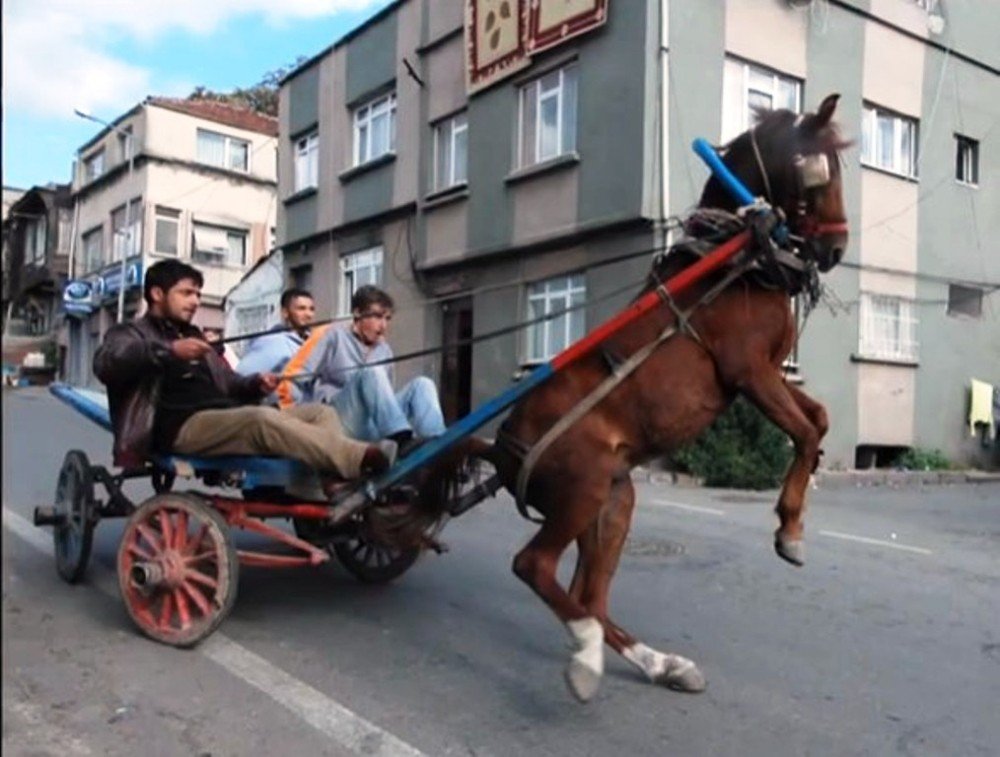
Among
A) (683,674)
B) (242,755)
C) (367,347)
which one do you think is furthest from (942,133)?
(242,755)

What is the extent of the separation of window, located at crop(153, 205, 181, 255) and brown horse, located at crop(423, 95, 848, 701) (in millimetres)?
17101

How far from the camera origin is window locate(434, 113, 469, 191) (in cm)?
1669

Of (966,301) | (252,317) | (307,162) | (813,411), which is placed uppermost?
(307,162)

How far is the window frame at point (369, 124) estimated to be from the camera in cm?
1848

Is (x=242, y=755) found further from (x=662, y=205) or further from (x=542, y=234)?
(x=542, y=234)

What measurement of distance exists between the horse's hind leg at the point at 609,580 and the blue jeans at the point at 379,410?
45.1 inches

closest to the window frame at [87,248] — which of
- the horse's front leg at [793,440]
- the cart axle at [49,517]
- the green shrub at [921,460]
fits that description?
the cart axle at [49,517]

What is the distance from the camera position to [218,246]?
29078 millimetres

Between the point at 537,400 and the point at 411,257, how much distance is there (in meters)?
13.8

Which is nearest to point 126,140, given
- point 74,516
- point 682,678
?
point 74,516

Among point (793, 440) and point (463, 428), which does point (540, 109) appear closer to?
point (463, 428)

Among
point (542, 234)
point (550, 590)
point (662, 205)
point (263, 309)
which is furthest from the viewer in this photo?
point (263, 309)

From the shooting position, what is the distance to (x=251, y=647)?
4703mm

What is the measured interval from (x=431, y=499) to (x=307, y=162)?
1796cm
